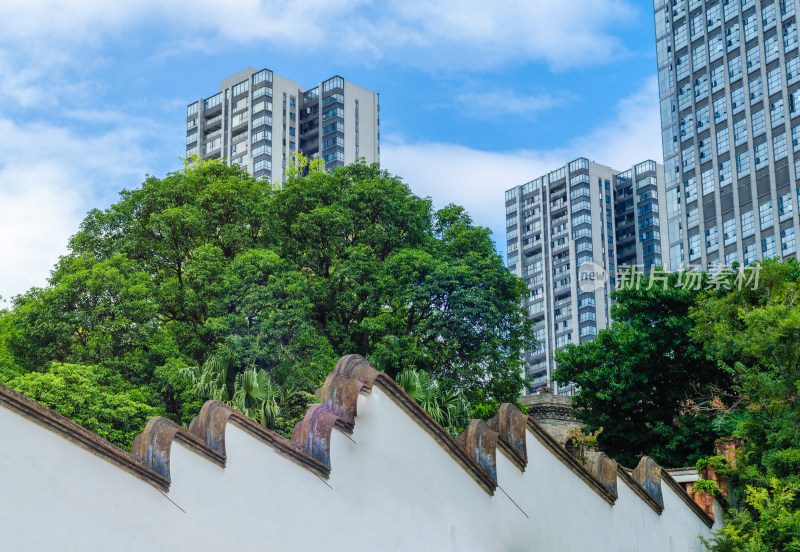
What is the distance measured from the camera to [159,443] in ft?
27.3

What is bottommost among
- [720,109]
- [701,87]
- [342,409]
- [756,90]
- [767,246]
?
[342,409]

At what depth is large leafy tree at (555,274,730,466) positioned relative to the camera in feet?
101

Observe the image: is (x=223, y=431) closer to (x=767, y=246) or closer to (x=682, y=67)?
(x=767, y=246)

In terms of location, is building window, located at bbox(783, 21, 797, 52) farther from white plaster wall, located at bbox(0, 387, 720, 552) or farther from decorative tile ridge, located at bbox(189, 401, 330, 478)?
decorative tile ridge, located at bbox(189, 401, 330, 478)

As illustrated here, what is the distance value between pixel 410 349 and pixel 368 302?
8.88 feet

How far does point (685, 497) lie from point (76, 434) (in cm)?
1192

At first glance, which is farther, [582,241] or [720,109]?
[582,241]

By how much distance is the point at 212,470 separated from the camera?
8.84m

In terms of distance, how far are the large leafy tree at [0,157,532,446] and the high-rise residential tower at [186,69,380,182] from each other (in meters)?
74.7

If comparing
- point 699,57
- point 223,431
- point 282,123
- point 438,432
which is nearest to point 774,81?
point 699,57

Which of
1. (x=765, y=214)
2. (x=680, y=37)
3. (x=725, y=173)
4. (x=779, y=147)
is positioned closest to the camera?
(x=765, y=214)

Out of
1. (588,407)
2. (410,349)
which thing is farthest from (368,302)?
(588,407)

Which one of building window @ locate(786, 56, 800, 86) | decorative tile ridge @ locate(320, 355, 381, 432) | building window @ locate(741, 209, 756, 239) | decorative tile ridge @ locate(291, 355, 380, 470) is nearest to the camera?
decorative tile ridge @ locate(291, 355, 380, 470)

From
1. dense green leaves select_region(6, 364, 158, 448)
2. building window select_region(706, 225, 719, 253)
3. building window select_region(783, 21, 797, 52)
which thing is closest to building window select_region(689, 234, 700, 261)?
building window select_region(706, 225, 719, 253)
